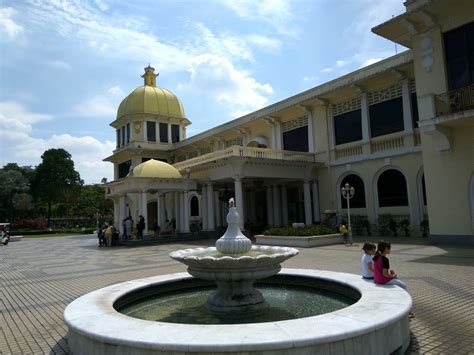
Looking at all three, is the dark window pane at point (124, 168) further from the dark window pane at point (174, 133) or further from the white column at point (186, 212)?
the white column at point (186, 212)

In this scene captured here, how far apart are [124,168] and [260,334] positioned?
39.0 meters

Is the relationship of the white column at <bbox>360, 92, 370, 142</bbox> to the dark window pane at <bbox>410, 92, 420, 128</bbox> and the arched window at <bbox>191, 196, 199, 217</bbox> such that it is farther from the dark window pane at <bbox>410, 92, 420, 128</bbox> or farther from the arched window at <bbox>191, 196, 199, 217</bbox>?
the arched window at <bbox>191, 196, 199, 217</bbox>

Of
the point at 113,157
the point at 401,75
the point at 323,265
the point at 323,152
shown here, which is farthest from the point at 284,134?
the point at 113,157

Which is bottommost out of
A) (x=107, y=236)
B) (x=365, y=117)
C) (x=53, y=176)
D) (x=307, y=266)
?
(x=307, y=266)

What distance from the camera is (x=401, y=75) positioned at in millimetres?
20281

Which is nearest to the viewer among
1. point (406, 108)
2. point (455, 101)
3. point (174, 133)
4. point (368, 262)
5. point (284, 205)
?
point (368, 262)

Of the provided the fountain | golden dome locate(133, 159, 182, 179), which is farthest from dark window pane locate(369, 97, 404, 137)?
the fountain

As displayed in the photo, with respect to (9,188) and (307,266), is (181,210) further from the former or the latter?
(9,188)

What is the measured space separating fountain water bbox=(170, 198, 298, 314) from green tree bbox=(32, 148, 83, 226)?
5950 centimetres

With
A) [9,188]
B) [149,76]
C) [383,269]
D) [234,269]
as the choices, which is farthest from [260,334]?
[9,188]

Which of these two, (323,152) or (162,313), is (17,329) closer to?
(162,313)

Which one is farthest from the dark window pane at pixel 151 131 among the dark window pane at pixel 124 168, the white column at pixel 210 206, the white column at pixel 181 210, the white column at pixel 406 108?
the white column at pixel 406 108

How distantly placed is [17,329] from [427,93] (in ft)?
51.3

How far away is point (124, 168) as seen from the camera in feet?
134
